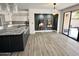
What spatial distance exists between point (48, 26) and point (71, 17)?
2771mm

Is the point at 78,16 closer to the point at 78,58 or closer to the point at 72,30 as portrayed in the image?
the point at 72,30

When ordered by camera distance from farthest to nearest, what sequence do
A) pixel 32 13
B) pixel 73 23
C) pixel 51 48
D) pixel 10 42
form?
pixel 32 13, pixel 73 23, pixel 51 48, pixel 10 42

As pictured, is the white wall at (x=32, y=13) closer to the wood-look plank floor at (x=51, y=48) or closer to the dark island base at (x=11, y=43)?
the wood-look plank floor at (x=51, y=48)

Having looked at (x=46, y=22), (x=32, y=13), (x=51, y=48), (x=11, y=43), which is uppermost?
(x=32, y=13)

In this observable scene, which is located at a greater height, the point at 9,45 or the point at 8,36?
the point at 8,36

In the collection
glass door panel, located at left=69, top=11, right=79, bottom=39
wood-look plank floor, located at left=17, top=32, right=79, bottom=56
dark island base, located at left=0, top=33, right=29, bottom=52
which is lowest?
wood-look plank floor, located at left=17, top=32, right=79, bottom=56

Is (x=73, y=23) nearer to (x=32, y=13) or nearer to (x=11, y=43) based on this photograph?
(x=32, y=13)

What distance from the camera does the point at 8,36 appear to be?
329 cm

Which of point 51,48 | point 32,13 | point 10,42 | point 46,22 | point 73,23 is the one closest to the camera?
point 10,42

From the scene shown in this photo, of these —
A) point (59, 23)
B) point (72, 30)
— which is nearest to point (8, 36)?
point (72, 30)

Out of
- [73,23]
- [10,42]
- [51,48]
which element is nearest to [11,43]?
[10,42]

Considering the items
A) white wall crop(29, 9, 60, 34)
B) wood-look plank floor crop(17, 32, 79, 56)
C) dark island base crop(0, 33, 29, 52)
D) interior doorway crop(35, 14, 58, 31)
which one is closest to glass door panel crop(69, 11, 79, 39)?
wood-look plank floor crop(17, 32, 79, 56)

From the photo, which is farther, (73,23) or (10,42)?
(73,23)

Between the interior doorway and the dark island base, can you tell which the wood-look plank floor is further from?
the interior doorway
